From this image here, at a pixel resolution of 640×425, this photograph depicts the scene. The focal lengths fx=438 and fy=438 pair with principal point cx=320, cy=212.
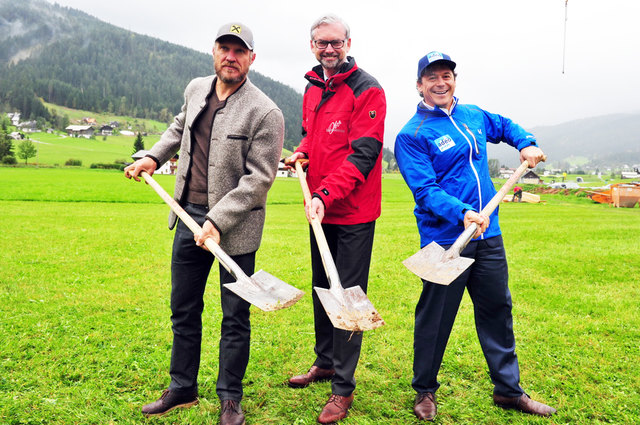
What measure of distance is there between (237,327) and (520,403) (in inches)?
93.9

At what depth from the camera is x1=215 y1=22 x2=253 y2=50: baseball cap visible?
10.5 feet

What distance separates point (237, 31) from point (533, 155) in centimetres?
247

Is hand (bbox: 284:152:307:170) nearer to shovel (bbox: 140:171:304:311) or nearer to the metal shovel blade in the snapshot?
shovel (bbox: 140:171:304:311)

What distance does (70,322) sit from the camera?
215 inches

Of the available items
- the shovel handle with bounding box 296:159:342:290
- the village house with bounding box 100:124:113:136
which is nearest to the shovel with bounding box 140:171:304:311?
the shovel handle with bounding box 296:159:342:290

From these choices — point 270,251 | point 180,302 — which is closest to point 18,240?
point 270,251

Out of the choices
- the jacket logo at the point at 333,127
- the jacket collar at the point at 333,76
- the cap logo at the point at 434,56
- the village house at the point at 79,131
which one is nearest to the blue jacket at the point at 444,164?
the cap logo at the point at 434,56

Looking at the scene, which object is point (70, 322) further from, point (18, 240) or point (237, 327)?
point (18, 240)

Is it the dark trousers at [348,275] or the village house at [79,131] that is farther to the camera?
the village house at [79,131]

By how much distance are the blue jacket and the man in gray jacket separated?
1087mm

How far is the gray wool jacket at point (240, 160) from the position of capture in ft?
10.8

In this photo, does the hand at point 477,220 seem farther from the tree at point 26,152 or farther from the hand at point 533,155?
the tree at point 26,152

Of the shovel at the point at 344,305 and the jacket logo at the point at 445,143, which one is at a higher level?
the jacket logo at the point at 445,143

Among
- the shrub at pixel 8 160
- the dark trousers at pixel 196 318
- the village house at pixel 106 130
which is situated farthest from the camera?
the village house at pixel 106 130
